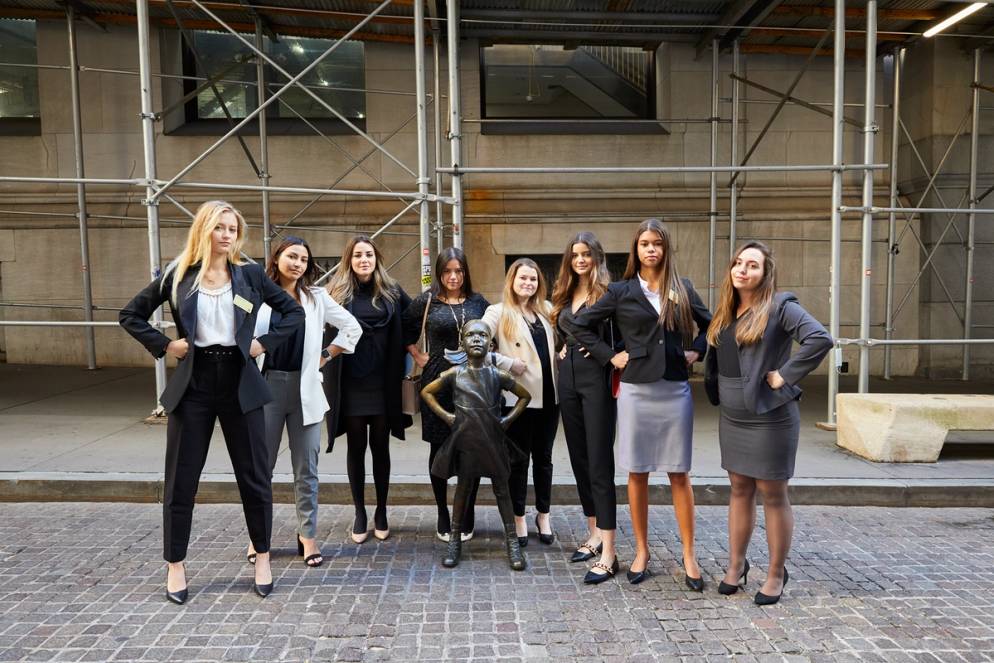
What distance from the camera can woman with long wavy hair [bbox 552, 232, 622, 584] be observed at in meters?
4.04

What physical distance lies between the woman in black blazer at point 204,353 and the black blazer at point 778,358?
2.52m

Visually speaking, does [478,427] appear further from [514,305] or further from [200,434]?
[200,434]

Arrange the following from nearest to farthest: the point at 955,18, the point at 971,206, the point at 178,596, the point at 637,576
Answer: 1. the point at 178,596
2. the point at 637,576
3. the point at 955,18
4. the point at 971,206

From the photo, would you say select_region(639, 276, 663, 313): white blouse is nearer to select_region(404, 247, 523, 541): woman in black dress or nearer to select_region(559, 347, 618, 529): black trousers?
select_region(559, 347, 618, 529): black trousers

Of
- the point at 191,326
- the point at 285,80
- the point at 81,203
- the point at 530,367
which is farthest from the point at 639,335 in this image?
the point at 81,203

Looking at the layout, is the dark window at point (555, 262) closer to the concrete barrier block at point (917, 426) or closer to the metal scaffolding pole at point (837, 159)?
the metal scaffolding pole at point (837, 159)

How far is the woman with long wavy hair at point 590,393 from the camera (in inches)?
159

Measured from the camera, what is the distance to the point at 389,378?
461 centimetres

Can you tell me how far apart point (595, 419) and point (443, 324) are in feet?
3.79

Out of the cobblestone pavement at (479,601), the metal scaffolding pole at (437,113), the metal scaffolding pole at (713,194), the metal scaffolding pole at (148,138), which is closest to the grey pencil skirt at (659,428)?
the cobblestone pavement at (479,601)

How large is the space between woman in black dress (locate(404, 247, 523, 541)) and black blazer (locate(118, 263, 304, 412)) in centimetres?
101

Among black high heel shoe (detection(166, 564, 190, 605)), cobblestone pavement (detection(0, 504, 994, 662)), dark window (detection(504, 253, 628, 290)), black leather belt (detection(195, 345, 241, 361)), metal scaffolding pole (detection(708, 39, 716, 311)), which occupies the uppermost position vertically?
metal scaffolding pole (detection(708, 39, 716, 311))

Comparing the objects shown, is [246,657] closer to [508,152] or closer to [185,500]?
[185,500]

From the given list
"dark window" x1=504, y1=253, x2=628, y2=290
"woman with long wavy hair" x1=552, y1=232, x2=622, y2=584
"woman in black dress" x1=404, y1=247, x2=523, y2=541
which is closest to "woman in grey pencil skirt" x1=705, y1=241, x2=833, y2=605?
"woman with long wavy hair" x1=552, y1=232, x2=622, y2=584
